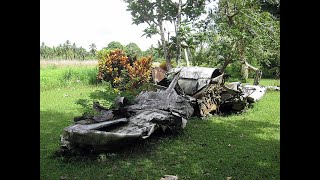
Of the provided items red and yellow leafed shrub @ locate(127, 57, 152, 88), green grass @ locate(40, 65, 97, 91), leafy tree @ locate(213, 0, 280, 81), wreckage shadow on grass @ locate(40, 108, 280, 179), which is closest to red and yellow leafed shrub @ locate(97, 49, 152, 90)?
red and yellow leafed shrub @ locate(127, 57, 152, 88)

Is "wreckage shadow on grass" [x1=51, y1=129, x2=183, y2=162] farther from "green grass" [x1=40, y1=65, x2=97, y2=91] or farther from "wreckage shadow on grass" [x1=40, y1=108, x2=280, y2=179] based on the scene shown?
"green grass" [x1=40, y1=65, x2=97, y2=91]

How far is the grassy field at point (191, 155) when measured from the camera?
3834mm

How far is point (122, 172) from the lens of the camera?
385 centimetres

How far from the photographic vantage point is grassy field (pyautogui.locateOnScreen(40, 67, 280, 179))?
3.83 metres

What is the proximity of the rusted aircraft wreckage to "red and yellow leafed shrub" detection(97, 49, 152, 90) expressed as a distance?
2.72 meters

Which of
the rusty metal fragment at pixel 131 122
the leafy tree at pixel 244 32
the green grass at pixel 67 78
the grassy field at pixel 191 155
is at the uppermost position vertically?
the leafy tree at pixel 244 32

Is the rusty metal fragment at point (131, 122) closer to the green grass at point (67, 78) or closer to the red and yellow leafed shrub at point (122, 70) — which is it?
the red and yellow leafed shrub at point (122, 70)

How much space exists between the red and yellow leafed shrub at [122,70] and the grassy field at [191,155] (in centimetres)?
405

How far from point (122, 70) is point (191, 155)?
7.50 meters

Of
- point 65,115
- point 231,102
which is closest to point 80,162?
point 65,115

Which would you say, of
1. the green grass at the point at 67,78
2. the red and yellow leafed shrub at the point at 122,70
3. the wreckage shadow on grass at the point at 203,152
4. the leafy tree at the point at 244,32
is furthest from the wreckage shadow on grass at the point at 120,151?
the green grass at the point at 67,78
